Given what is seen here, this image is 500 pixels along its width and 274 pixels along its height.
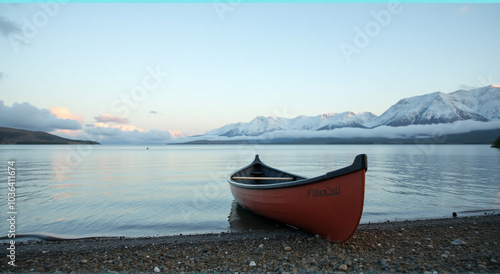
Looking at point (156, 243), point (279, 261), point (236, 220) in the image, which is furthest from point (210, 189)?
point (279, 261)

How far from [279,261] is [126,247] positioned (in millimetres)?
5545

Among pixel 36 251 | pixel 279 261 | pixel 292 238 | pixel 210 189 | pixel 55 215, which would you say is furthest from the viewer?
pixel 210 189

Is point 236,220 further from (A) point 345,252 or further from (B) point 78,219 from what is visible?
(B) point 78,219

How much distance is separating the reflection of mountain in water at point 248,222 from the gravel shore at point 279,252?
4.03ft

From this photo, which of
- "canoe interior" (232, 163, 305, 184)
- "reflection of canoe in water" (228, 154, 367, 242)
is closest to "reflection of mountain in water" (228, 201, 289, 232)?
"reflection of canoe in water" (228, 154, 367, 242)

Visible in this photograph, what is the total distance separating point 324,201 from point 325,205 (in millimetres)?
140

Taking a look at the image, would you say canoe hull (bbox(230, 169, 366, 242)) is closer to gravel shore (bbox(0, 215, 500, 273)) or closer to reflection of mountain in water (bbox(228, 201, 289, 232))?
gravel shore (bbox(0, 215, 500, 273))

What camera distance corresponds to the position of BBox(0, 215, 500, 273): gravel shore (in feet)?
23.6

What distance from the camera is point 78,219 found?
14.5 meters

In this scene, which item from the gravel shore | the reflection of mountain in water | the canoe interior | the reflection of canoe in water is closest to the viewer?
the gravel shore

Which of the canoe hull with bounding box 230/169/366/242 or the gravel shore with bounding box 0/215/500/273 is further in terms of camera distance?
the canoe hull with bounding box 230/169/366/242

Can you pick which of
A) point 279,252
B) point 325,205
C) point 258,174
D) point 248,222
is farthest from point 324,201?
point 258,174

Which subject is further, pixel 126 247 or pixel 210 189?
pixel 210 189

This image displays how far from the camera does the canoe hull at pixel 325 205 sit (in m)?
8.00
